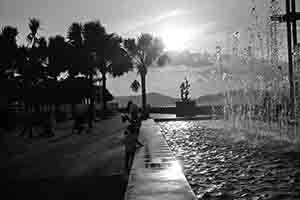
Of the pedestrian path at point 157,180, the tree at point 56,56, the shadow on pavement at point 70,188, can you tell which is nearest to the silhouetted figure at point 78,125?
the pedestrian path at point 157,180

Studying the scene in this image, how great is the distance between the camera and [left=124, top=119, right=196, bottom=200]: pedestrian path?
5.43 meters

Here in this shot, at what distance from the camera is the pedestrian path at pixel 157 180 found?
17.8 feet

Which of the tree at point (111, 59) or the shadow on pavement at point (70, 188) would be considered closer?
the shadow on pavement at point (70, 188)

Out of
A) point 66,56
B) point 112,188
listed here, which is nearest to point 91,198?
point 112,188

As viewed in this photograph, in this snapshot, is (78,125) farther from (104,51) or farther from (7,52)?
(7,52)

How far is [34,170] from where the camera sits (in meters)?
8.81

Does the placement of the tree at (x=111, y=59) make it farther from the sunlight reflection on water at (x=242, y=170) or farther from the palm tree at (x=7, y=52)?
the sunlight reflection on water at (x=242, y=170)

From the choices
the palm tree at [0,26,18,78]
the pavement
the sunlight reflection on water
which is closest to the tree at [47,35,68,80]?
the palm tree at [0,26,18,78]

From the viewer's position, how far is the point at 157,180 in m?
6.39

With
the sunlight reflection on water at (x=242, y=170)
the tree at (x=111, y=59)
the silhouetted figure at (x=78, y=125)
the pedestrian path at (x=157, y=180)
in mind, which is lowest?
the sunlight reflection on water at (x=242, y=170)

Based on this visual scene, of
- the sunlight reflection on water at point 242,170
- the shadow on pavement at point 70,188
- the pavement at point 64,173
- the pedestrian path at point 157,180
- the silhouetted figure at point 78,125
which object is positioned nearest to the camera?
the pedestrian path at point 157,180

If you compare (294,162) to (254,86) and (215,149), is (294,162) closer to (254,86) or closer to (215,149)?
(215,149)

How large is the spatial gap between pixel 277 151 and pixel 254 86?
14.2m

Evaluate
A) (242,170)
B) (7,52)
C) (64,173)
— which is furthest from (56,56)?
(242,170)
